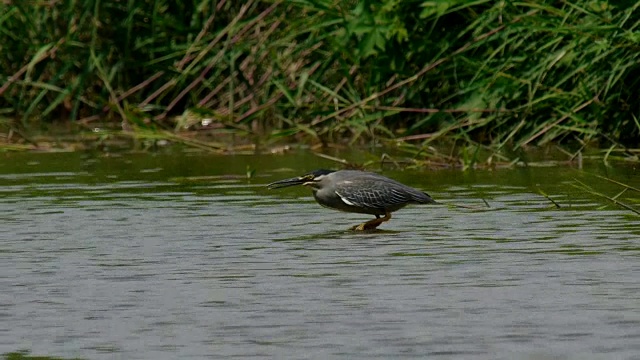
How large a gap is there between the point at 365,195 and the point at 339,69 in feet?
14.4

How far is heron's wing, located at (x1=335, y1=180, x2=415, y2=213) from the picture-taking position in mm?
8445

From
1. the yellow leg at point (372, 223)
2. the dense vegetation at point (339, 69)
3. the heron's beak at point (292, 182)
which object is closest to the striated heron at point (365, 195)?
the yellow leg at point (372, 223)

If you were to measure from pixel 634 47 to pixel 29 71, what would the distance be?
6792mm

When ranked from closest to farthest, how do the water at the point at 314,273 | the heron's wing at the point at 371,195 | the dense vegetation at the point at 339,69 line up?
the water at the point at 314,273 < the heron's wing at the point at 371,195 < the dense vegetation at the point at 339,69

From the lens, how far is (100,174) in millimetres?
11883

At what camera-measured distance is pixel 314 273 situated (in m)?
7.09

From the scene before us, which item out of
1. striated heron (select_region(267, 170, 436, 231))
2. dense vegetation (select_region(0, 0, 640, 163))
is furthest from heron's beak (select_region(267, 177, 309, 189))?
dense vegetation (select_region(0, 0, 640, 163))

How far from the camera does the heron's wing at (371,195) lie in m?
8.45

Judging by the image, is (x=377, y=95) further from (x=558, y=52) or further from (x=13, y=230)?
(x=13, y=230)

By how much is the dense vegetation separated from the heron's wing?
2.06 m

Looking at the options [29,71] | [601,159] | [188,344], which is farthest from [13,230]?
[29,71]

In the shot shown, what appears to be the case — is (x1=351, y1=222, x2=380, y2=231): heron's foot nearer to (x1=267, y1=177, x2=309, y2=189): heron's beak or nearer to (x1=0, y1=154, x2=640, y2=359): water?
(x1=0, y1=154, x2=640, y2=359): water

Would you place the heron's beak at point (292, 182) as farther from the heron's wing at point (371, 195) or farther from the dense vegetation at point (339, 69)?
the dense vegetation at point (339, 69)

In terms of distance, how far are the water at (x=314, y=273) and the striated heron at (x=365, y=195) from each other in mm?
136
